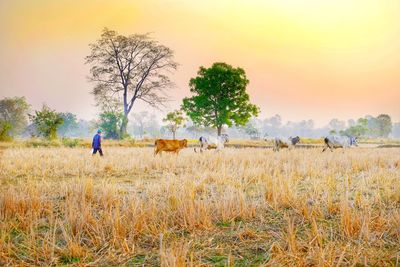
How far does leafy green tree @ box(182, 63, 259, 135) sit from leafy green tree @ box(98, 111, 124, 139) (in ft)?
38.0

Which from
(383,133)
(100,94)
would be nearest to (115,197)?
(100,94)

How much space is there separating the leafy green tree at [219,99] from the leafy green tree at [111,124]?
11.6 metres

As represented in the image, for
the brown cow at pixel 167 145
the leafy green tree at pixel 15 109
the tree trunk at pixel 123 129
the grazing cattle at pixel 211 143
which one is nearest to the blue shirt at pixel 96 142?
the brown cow at pixel 167 145

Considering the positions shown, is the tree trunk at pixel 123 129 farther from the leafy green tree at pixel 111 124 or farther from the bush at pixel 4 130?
the bush at pixel 4 130

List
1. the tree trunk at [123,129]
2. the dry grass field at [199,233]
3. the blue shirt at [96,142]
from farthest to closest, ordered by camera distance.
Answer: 1. the tree trunk at [123,129]
2. the blue shirt at [96,142]
3. the dry grass field at [199,233]

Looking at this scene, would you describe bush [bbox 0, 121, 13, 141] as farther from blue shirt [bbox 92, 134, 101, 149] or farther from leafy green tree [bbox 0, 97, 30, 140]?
leafy green tree [bbox 0, 97, 30, 140]

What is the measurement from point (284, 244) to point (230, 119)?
148ft

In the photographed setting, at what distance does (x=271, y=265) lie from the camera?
266 cm

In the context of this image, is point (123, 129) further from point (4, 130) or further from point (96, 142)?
point (96, 142)

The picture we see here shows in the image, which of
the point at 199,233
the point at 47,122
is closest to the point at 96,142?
the point at 199,233

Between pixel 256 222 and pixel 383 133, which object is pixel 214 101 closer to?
pixel 256 222

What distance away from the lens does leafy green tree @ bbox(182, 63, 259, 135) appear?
47656mm

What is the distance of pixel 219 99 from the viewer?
48.1 m

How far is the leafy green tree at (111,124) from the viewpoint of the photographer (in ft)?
137
